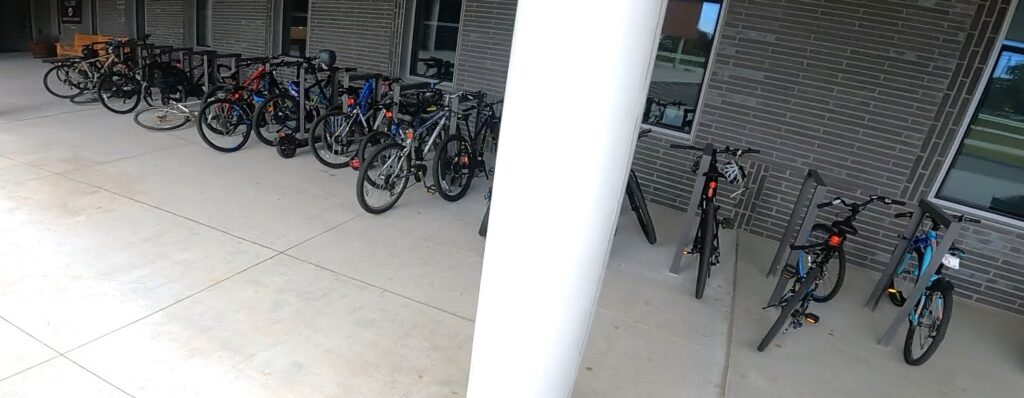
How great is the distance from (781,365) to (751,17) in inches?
109

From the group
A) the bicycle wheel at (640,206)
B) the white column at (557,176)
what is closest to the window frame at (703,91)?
the bicycle wheel at (640,206)

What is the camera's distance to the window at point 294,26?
762 cm

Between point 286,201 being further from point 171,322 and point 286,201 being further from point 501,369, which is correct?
point 501,369

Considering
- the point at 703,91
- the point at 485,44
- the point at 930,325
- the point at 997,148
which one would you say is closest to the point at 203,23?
the point at 485,44

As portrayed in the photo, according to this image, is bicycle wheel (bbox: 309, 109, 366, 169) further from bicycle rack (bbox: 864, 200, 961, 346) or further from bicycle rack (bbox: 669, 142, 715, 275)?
bicycle rack (bbox: 864, 200, 961, 346)

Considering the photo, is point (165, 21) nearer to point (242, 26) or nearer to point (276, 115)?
point (242, 26)

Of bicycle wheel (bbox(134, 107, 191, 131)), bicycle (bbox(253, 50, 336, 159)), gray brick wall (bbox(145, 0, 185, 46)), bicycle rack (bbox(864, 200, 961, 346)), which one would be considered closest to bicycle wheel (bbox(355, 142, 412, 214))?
bicycle (bbox(253, 50, 336, 159))

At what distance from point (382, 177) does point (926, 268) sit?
360 centimetres

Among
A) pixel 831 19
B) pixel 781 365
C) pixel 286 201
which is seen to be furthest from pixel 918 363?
pixel 286 201

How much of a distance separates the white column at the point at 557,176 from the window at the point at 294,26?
7.06 meters

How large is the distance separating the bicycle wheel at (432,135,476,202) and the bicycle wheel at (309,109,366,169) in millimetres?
1094

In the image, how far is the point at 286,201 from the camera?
4379mm

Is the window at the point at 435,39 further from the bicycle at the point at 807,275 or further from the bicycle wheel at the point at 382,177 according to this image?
the bicycle at the point at 807,275

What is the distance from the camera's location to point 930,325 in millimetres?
3111
